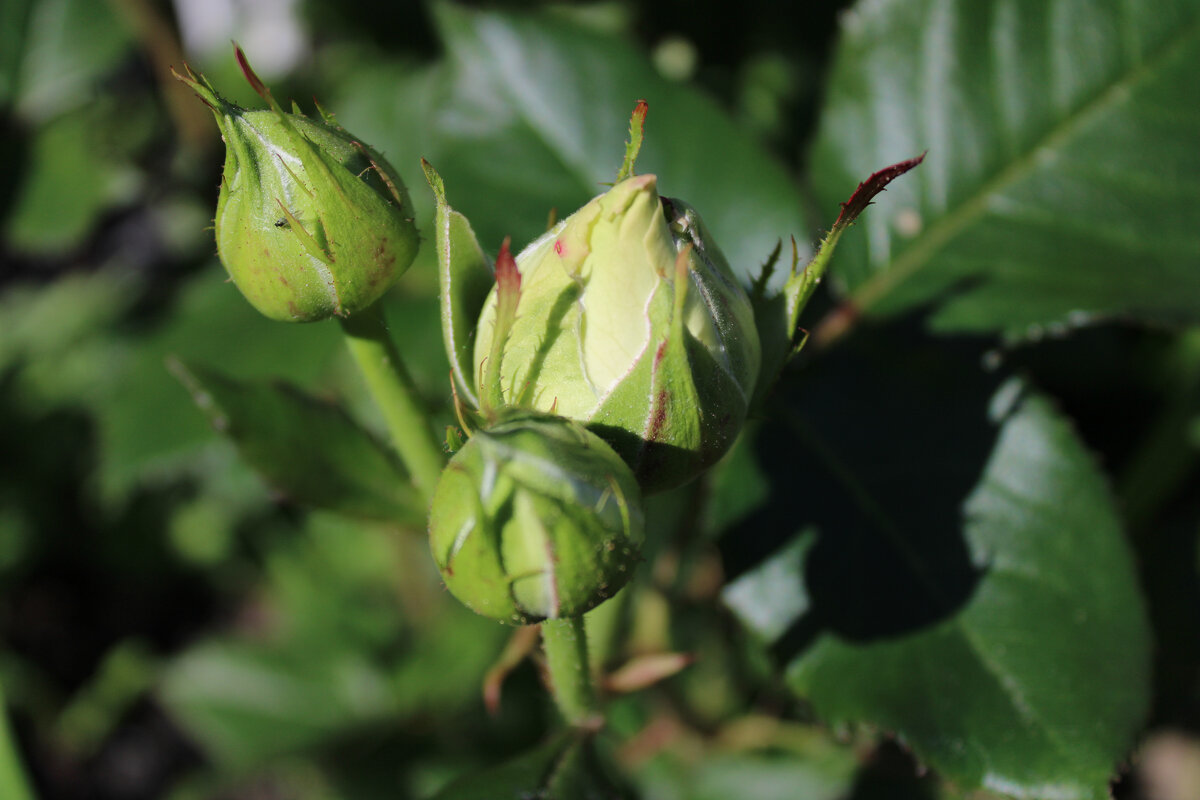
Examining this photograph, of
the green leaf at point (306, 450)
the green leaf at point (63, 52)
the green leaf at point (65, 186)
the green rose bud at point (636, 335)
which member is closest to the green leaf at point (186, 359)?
the green leaf at point (65, 186)

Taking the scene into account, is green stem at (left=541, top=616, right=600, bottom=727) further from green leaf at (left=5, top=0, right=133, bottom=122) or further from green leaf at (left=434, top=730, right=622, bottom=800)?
green leaf at (left=5, top=0, right=133, bottom=122)

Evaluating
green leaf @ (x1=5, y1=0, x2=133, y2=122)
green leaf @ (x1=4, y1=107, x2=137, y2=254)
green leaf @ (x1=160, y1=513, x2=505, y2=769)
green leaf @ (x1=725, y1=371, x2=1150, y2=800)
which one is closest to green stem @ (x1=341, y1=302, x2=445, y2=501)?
green leaf @ (x1=725, y1=371, x2=1150, y2=800)

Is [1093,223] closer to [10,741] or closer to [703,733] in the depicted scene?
[703,733]

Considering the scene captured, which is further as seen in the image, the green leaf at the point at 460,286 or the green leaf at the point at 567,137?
the green leaf at the point at 567,137

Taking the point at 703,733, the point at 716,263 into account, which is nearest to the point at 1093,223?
the point at 716,263

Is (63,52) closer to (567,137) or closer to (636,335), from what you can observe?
(567,137)

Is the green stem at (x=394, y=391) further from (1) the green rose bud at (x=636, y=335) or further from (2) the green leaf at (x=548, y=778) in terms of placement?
(2) the green leaf at (x=548, y=778)
